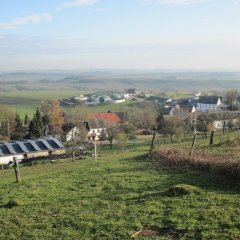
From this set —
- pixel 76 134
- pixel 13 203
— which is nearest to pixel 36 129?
pixel 76 134

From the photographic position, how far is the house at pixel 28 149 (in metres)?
46.2

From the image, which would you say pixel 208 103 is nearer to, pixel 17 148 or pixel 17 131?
pixel 17 131

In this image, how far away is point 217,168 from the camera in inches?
733

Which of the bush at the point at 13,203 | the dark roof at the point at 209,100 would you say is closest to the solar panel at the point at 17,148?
the bush at the point at 13,203

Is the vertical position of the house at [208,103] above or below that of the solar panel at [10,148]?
below

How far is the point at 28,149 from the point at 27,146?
831 millimetres

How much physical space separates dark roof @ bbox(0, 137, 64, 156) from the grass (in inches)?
1059

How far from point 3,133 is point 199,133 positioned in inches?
1263

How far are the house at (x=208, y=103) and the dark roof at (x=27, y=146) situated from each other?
7466cm

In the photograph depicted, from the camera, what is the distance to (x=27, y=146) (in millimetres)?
48938

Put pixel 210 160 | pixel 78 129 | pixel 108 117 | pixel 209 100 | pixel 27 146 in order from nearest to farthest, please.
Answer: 1. pixel 210 160
2. pixel 27 146
3. pixel 78 129
4. pixel 108 117
5. pixel 209 100

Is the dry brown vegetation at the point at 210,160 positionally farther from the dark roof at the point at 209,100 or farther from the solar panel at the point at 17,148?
the dark roof at the point at 209,100

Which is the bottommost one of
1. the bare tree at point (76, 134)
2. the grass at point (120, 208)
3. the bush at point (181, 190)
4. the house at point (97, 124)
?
the house at point (97, 124)

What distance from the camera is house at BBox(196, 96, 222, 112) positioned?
119 m
